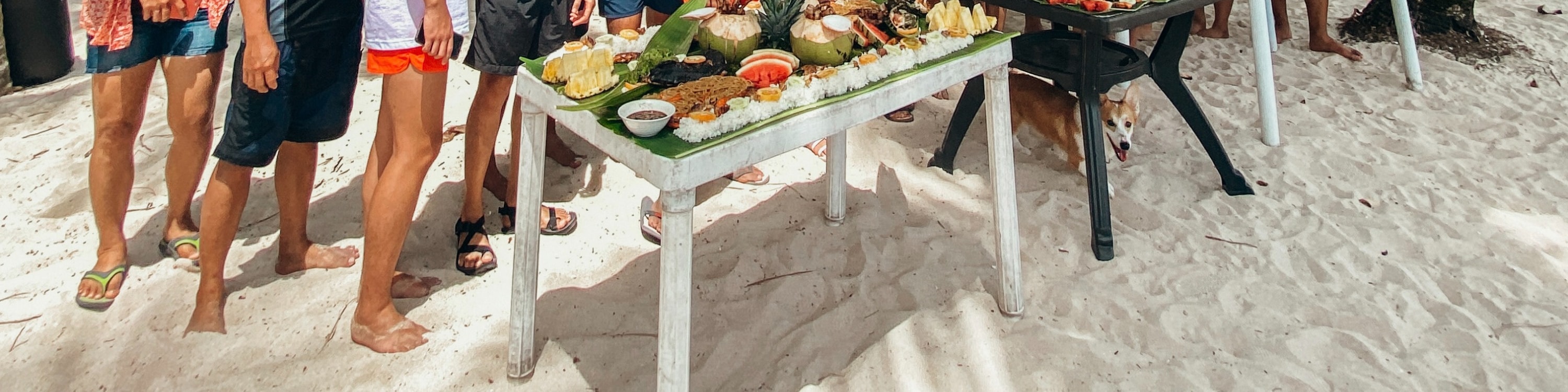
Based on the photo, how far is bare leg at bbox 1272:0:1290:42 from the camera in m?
5.95

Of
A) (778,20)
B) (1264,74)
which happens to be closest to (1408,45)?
(1264,74)

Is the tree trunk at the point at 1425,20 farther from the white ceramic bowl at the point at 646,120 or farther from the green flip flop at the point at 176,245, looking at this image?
the green flip flop at the point at 176,245

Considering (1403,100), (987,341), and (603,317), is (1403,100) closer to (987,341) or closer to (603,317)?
(987,341)

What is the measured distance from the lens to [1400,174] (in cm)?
417

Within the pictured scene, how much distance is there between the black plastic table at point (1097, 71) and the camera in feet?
10.9

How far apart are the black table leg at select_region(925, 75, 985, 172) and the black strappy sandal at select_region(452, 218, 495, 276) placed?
6.35ft

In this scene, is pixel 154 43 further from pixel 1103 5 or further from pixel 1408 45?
pixel 1408 45

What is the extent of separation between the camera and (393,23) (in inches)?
96.4

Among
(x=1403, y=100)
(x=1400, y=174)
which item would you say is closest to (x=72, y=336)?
(x=1400, y=174)

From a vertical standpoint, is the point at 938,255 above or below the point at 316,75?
below

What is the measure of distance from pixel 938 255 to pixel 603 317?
3.99 feet

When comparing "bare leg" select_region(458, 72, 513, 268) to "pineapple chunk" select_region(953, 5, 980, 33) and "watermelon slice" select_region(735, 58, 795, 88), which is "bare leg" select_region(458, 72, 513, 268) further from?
"pineapple chunk" select_region(953, 5, 980, 33)

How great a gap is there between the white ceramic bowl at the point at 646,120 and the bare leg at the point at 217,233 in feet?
4.75

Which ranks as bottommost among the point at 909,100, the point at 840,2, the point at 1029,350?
the point at 1029,350
